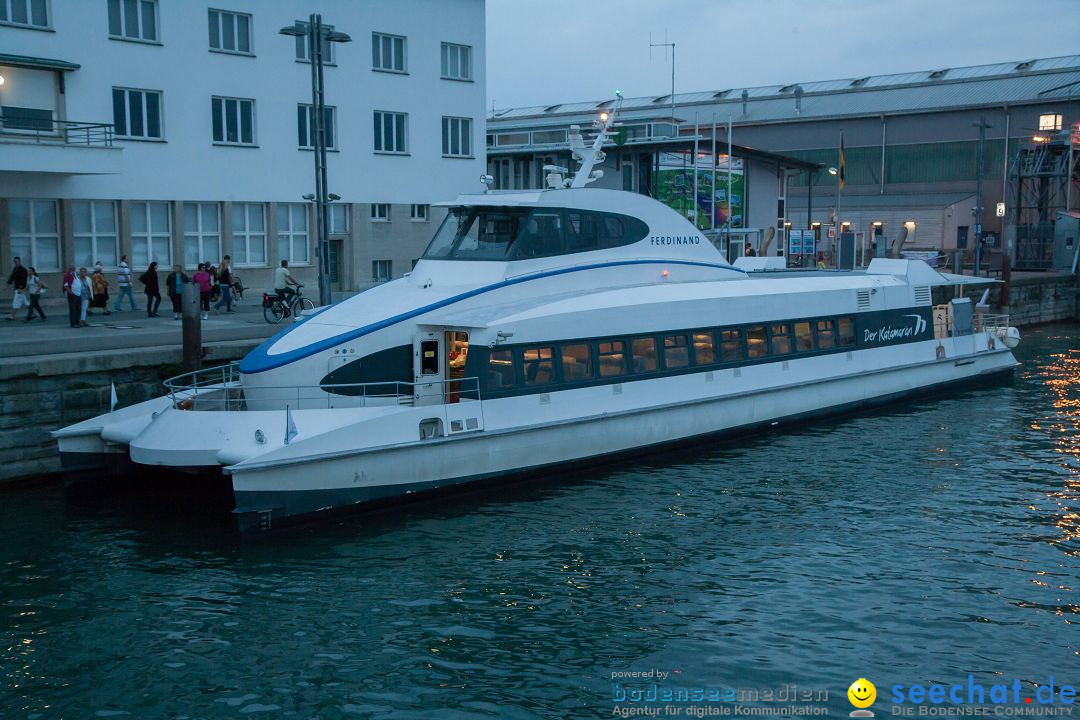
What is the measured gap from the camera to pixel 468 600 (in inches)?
491

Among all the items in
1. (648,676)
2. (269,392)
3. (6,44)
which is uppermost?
(6,44)

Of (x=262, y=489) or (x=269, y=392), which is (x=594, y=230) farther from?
(x=262, y=489)

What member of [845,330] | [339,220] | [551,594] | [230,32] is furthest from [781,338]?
[230,32]

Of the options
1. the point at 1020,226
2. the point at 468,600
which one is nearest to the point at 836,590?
the point at 468,600

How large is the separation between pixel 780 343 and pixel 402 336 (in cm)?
872

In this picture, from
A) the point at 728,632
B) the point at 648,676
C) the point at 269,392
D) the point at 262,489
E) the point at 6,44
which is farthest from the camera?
the point at 6,44

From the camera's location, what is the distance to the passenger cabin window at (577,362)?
57.5ft

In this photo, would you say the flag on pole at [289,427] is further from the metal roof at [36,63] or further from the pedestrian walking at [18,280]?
the metal roof at [36,63]

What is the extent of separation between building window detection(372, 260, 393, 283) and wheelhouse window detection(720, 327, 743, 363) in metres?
19.2

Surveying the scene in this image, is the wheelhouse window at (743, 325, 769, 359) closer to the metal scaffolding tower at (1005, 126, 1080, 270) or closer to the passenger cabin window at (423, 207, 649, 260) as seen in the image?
the passenger cabin window at (423, 207, 649, 260)

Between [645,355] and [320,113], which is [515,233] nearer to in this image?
[645,355]

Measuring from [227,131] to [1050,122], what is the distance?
44920 millimetres

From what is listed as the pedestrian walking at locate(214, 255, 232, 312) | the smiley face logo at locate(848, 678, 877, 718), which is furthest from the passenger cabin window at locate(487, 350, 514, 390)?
the pedestrian walking at locate(214, 255, 232, 312)

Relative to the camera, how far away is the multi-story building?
1082 inches
